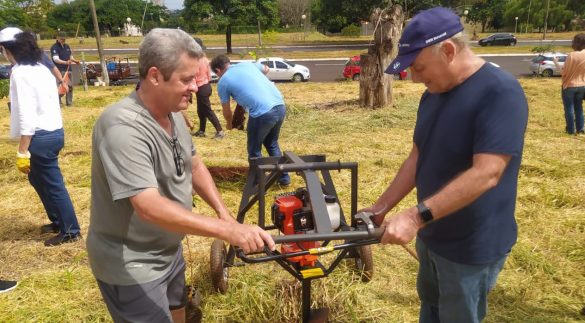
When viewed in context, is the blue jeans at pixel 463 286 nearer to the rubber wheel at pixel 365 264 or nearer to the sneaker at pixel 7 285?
the rubber wheel at pixel 365 264

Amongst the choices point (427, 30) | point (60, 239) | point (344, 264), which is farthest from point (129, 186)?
point (60, 239)

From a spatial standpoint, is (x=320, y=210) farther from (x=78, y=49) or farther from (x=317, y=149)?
(x=78, y=49)

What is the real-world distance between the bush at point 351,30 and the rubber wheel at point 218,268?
48779 mm

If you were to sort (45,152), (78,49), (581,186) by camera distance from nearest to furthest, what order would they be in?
(45,152)
(581,186)
(78,49)

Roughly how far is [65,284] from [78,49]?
45.1 metres

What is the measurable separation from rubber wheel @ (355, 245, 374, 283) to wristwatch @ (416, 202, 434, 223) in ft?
5.25

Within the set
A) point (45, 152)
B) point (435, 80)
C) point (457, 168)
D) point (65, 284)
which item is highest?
point (435, 80)

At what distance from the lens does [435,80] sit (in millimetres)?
2016

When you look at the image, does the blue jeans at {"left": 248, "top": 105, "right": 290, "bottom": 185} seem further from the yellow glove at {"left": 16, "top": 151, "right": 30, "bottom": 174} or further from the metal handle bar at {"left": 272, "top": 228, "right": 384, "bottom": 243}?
the metal handle bar at {"left": 272, "top": 228, "right": 384, "bottom": 243}

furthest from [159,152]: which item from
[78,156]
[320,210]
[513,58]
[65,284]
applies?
[513,58]

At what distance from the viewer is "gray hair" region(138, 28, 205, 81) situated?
1.82 meters

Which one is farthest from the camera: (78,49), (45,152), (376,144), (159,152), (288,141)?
(78,49)

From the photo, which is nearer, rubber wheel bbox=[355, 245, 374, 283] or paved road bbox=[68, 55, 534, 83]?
rubber wheel bbox=[355, 245, 374, 283]

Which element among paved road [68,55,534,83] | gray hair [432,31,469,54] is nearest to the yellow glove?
gray hair [432,31,469,54]
